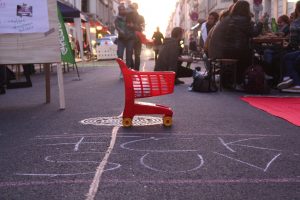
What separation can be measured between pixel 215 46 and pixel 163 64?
1.28 m

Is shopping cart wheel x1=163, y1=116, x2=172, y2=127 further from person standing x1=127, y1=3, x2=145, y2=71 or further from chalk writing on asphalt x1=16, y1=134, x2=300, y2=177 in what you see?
person standing x1=127, y1=3, x2=145, y2=71

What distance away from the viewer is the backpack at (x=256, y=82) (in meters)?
8.61

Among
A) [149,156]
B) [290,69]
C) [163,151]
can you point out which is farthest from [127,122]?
[290,69]

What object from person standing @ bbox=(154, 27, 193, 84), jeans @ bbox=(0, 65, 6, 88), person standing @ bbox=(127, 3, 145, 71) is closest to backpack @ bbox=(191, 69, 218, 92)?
person standing @ bbox=(154, 27, 193, 84)

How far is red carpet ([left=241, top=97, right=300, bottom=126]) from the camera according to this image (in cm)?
588

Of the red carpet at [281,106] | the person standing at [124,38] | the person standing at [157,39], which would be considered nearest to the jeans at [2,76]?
the red carpet at [281,106]

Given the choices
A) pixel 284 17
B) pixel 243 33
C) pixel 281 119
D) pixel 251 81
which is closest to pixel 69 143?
pixel 281 119

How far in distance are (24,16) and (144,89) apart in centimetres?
217

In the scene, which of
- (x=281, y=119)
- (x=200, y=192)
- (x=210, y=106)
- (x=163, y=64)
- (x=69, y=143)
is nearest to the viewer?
(x=200, y=192)

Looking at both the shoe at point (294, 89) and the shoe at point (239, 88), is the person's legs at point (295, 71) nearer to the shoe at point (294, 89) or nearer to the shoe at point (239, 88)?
the shoe at point (294, 89)

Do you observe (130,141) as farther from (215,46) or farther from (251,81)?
(215,46)

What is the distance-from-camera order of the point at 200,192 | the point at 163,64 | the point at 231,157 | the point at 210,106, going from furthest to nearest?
the point at 163,64
the point at 210,106
the point at 231,157
the point at 200,192

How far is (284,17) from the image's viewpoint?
40.1ft

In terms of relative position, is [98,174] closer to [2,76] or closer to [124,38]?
[2,76]
